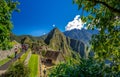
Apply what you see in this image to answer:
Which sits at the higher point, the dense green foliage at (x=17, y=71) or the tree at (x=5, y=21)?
the tree at (x=5, y=21)

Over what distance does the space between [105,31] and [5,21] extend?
37.3ft

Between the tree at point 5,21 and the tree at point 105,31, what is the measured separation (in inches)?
365

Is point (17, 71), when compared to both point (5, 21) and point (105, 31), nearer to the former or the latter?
point (5, 21)

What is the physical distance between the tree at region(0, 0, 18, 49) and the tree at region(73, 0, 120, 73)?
9.26m

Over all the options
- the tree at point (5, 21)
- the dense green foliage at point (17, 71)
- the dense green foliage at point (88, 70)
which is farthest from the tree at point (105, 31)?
the dense green foliage at point (17, 71)

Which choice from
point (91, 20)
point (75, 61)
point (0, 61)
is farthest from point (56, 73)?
point (0, 61)

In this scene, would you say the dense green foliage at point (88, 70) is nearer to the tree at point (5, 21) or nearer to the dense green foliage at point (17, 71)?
the tree at point (5, 21)

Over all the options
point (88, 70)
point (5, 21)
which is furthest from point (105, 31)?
point (5, 21)

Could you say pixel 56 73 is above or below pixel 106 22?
below

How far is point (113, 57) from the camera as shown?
20.8 metres

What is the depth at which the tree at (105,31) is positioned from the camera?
19.5 metres

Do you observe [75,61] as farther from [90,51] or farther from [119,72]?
[119,72]

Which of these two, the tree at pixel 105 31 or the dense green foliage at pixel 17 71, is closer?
the tree at pixel 105 31

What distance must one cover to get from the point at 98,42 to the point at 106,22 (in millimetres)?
1399
